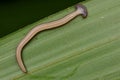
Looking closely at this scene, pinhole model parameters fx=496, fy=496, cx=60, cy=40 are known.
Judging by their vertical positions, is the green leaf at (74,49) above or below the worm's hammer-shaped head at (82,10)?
below

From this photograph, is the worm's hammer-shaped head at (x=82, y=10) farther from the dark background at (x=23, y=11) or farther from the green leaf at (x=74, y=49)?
the dark background at (x=23, y=11)

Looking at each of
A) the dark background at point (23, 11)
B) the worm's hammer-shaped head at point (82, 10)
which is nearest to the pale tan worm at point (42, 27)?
the worm's hammer-shaped head at point (82, 10)

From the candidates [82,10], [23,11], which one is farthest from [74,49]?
[23,11]

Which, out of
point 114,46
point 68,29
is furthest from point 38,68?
point 114,46

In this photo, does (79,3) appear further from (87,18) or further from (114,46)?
(114,46)

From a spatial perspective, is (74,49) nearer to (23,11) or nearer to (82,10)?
(82,10)

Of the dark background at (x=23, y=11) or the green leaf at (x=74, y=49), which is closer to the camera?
the green leaf at (x=74, y=49)
